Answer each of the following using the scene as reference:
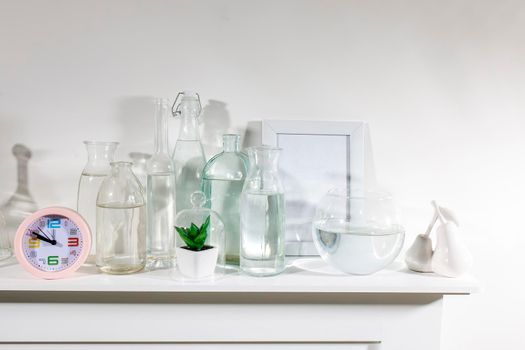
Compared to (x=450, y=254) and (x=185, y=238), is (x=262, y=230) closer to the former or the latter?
(x=185, y=238)

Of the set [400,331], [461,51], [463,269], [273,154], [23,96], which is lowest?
[400,331]

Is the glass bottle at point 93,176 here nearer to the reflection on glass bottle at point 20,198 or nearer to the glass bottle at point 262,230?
the reflection on glass bottle at point 20,198

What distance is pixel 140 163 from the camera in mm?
1032

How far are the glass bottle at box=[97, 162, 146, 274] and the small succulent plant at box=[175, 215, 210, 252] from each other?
96 mm

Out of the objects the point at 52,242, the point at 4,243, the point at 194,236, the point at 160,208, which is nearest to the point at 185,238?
the point at 194,236

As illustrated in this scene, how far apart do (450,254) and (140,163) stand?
0.62 metres

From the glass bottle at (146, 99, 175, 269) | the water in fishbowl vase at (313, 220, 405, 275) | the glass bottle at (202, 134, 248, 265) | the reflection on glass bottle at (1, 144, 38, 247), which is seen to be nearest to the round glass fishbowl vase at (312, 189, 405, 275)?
the water in fishbowl vase at (313, 220, 405, 275)

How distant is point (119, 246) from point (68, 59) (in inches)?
15.9

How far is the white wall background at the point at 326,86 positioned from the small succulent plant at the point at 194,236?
0.79 feet

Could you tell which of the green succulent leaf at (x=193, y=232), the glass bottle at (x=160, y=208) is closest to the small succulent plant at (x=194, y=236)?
the green succulent leaf at (x=193, y=232)

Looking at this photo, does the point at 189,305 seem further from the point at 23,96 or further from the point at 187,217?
the point at 23,96

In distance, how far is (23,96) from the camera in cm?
101

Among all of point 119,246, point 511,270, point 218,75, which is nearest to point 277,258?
point 119,246

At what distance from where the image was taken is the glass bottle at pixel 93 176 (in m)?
0.96
